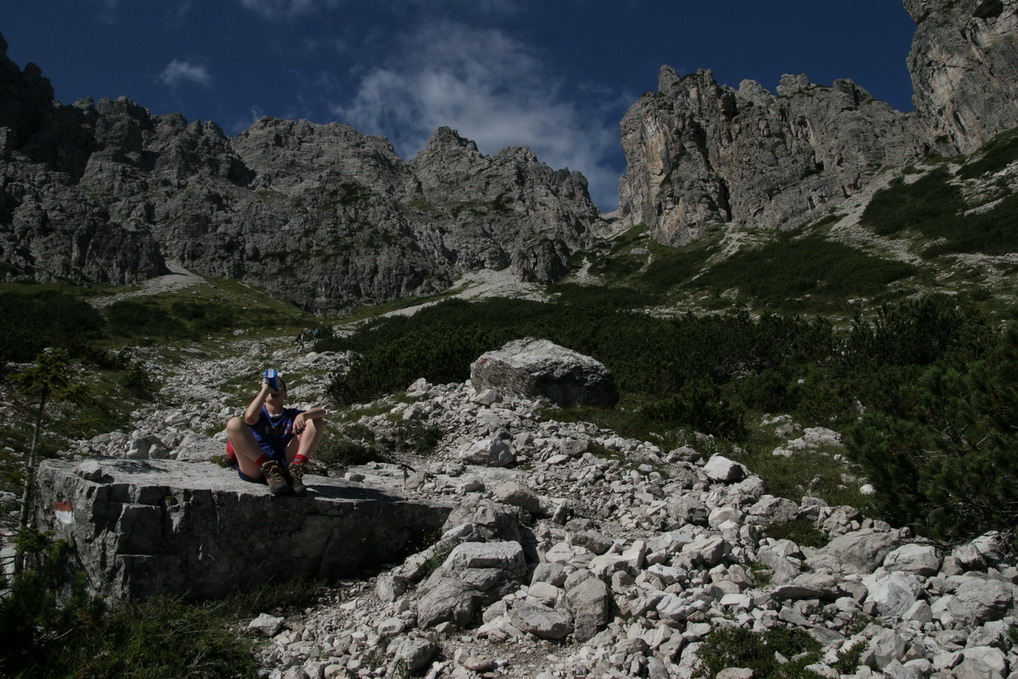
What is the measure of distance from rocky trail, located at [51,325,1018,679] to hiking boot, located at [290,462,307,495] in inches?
22.1

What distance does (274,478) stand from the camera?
5566 mm

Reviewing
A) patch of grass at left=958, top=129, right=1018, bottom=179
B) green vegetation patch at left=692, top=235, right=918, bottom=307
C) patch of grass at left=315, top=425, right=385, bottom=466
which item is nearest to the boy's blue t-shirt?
patch of grass at left=315, top=425, right=385, bottom=466

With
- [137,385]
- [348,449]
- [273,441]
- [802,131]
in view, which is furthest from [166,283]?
[802,131]

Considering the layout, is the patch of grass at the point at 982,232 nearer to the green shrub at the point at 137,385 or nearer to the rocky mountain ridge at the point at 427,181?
the rocky mountain ridge at the point at 427,181

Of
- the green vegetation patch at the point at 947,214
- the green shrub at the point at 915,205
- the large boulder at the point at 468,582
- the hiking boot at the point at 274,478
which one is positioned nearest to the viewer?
the large boulder at the point at 468,582

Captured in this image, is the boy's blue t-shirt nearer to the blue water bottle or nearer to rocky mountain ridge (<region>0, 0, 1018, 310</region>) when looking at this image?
the blue water bottle

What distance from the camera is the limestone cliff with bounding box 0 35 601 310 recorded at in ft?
269

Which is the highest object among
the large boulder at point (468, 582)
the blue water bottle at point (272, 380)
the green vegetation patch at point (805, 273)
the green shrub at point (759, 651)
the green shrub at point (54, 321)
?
the green vegetation patch at point (805, 273)

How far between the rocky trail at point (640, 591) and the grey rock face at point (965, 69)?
226 ft

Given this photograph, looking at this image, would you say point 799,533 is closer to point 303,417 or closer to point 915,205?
point 303,417

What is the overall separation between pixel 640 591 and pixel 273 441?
4.07 metres

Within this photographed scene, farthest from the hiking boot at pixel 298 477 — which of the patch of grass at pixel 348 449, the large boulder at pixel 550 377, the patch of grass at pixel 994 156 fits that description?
the patch of grass at pixel 994 156

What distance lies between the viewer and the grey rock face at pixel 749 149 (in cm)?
6938

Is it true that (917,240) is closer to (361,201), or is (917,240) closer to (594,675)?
(594,675)
